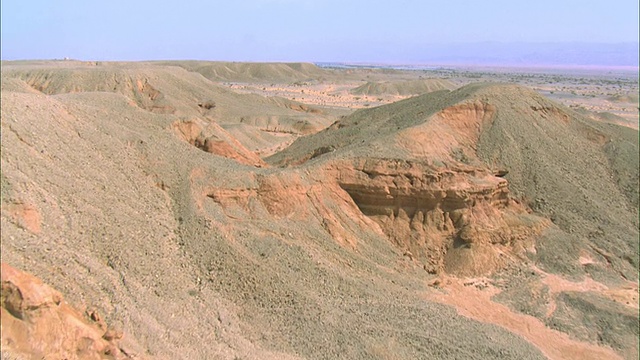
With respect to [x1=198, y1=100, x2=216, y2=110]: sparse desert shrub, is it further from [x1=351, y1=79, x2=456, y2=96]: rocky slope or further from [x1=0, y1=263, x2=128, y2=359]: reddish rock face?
[x1=351, y1=79, x2=456, y2=96]: rocky slope

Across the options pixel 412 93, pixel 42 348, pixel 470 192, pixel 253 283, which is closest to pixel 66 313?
pixel 42 348

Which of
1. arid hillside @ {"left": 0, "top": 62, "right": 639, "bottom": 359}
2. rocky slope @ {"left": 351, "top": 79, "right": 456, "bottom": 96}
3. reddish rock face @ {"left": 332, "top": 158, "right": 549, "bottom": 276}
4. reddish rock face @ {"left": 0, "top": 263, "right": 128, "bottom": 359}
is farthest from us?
rocky slope @ {"left": 351, "top": 79, "right": 456, "bottom": 96}

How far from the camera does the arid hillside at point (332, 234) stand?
11.1 meters

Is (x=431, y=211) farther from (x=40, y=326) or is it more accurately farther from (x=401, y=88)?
(x=401, y=88)

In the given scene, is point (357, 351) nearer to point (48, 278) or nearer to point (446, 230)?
point (48, 278)

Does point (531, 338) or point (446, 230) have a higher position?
point (446, 230)

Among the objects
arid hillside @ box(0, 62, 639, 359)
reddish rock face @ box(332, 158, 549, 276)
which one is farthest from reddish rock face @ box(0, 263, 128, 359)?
reddish rock face @ box(332, 158, 549, 276)

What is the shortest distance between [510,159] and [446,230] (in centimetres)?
602

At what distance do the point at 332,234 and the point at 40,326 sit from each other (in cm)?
1126

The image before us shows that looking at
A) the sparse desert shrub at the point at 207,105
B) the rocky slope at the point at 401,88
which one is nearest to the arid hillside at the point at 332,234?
the sparse desert shrub at the point at 207,105

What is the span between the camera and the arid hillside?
36.4ft

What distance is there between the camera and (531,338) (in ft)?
55.3

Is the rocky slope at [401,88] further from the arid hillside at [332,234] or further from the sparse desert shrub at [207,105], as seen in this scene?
the arid hillside at [332,234]

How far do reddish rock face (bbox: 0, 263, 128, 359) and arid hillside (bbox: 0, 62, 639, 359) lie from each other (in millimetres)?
38
